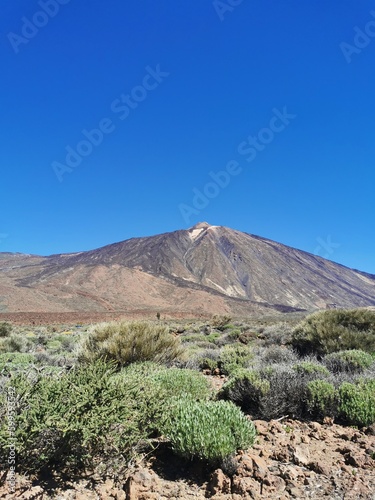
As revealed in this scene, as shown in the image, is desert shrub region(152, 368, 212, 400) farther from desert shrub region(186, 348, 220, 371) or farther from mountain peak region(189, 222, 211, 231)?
mountain peak region(189, 222, 211, 231)

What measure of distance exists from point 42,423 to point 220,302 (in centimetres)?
7815

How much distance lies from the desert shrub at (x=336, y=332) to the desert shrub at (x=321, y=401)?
4318 millimetres

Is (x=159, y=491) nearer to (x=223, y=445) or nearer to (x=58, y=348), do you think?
(x=223, y=445)

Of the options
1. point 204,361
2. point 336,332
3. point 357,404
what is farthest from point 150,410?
point 336,332

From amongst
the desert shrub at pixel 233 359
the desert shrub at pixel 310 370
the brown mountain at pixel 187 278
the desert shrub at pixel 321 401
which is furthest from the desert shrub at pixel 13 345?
the brown mountain at pixel 187 278

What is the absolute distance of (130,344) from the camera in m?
7.73

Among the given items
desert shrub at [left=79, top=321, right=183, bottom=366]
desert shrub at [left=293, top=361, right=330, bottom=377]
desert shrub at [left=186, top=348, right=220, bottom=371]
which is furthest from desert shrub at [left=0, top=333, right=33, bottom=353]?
desert shrub at [left=293, top=361, right=330, bottom=377]

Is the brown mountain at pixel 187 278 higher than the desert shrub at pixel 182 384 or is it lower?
higher

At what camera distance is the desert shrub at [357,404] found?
4465 mm

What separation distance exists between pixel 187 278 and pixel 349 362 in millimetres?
107027

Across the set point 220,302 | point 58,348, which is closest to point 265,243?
point 220,302

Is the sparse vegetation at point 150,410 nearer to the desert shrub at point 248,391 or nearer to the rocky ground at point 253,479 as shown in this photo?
the desert shrub at point 248,391

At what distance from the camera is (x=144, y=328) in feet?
27.5

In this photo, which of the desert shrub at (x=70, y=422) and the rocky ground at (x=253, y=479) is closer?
the rocky ground at (x=253, y=479)
